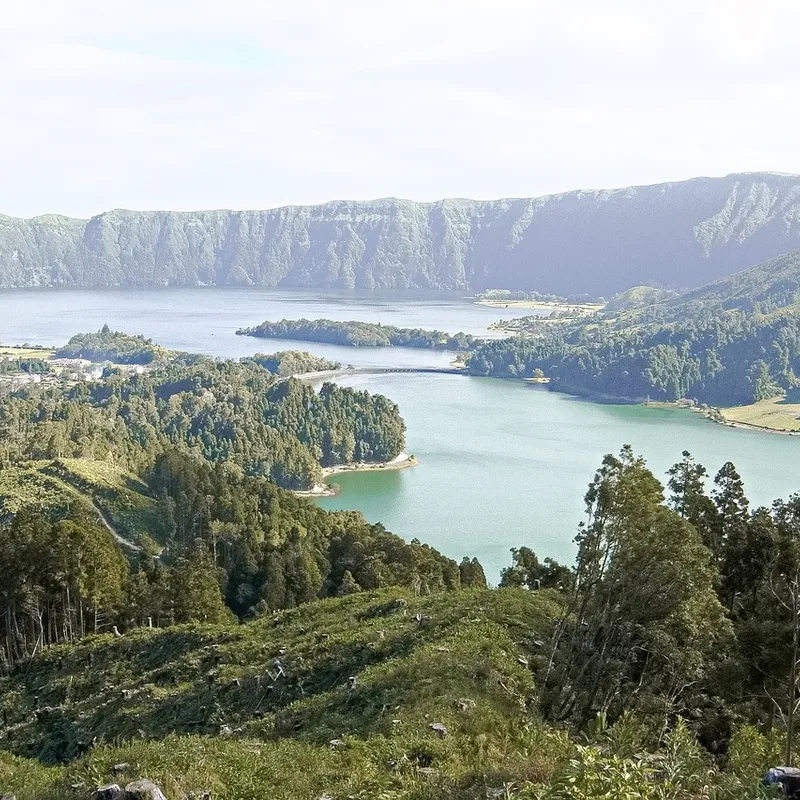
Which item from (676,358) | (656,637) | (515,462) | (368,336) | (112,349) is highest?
(368,336)

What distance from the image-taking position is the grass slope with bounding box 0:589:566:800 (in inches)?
408

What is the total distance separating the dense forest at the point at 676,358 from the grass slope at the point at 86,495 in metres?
93.5

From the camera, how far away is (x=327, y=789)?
33.6 ft

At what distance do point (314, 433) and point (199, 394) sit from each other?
22062mm

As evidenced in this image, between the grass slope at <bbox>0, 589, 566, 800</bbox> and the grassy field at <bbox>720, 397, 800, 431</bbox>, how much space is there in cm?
9271

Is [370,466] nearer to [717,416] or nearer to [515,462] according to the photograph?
[515,462]

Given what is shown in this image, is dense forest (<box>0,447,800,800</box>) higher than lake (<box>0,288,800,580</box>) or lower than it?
higher

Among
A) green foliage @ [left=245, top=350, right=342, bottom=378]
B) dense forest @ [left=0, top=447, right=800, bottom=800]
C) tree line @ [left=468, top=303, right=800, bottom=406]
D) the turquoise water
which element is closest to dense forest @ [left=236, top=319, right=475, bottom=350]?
tree line @ [left=468, top=303, right=800, bottom=406]

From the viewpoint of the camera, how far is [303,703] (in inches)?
631

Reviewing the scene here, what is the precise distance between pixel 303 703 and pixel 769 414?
→ 10945 cm

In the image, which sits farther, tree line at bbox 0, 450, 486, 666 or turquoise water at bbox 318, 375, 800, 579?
turquoise water at bbox 318, 375, 800, 579

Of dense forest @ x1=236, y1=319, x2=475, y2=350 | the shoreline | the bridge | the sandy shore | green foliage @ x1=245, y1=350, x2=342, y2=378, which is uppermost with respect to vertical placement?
dense forest @ x1=236, y1=319, x2=475, y2=350

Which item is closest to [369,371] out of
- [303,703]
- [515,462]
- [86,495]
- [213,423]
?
[213,423]

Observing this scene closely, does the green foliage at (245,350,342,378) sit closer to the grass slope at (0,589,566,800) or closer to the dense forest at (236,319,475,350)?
the dense forest at (236,319,475,350)
